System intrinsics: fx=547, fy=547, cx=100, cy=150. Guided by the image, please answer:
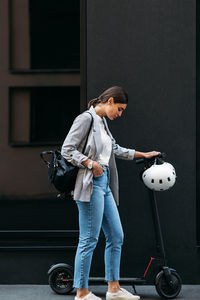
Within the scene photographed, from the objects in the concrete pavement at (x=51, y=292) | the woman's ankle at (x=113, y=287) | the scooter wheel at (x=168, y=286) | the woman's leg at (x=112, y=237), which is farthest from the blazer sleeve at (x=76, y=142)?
the concrete pavement at (x=51, y=292)

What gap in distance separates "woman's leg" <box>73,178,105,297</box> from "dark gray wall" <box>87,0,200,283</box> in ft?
3.20

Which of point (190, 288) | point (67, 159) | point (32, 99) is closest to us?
point (67, 159)

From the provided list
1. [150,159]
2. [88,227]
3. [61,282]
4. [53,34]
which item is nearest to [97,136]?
[150,159]

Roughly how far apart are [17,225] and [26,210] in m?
0.20

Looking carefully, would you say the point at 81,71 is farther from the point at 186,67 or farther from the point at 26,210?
the point at 26,210

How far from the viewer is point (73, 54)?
20.2 feet

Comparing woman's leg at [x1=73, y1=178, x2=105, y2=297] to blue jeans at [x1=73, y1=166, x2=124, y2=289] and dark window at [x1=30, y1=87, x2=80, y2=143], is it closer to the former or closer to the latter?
blue jeans at [x1=73, y1=166, x2=124, y2=289]

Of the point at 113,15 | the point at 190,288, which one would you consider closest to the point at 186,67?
the point at 113,15

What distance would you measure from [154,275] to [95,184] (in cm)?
123

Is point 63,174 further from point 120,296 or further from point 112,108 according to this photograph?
point 120,296

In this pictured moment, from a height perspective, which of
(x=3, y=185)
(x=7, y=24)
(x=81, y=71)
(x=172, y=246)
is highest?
(x=7, y=24)

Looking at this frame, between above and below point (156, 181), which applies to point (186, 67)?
above

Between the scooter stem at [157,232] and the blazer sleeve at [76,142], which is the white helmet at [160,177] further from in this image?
the blazer sleeve at [76,142]

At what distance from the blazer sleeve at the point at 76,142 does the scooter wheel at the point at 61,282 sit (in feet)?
4.36
